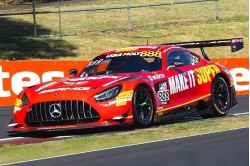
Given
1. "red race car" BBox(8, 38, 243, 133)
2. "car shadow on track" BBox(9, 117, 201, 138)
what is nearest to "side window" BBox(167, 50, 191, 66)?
"red race car" BBox(8, 38, 243, 133)

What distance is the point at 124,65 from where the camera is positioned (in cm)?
1348

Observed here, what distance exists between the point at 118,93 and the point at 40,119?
49.4 inches

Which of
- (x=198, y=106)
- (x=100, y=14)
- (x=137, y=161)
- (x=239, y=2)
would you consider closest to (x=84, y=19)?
(x=100, y=14)

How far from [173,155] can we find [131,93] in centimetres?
367

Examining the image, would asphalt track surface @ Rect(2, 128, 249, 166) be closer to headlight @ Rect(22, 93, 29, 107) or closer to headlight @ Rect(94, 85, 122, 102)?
headlight @ Rect(94, 85, 122, 102)

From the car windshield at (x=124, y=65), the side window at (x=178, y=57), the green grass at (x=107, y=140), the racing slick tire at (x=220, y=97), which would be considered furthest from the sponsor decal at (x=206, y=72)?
the green grass at (x=107, y=140)

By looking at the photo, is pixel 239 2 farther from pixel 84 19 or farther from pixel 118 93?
pixel 118 93

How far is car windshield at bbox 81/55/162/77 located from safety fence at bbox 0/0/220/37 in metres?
16.3

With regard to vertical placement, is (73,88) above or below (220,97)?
above

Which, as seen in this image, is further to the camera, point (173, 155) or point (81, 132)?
point (81, 132)

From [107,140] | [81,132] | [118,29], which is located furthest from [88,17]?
[107,140]

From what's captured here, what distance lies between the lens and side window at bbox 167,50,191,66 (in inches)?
542

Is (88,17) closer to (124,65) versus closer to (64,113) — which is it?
(124,65)

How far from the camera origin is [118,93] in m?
12.1
